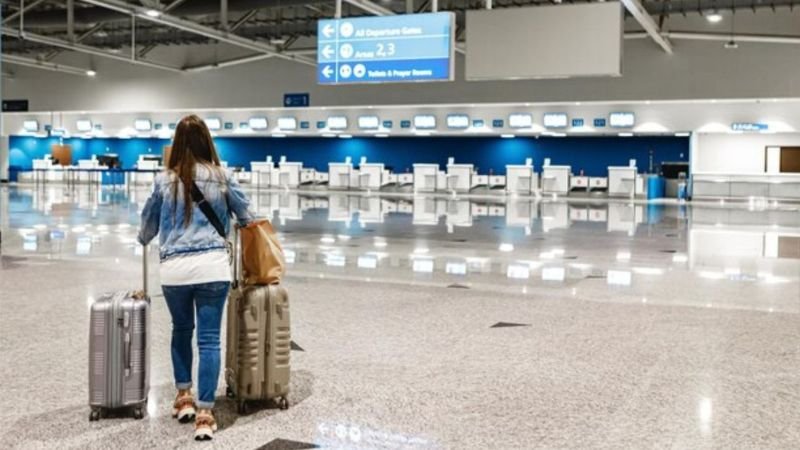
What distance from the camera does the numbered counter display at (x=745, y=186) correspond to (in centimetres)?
2966

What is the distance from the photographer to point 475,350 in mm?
4969

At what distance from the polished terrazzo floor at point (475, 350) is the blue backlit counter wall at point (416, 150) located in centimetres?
2381

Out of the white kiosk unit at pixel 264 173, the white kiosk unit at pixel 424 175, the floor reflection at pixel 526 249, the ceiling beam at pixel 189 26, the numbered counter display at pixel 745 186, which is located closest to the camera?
the floor reflection at pixel 526 249

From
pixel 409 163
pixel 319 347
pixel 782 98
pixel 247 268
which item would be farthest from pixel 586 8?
pixel 409 163

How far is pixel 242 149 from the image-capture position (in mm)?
41438

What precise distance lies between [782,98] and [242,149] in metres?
24.9

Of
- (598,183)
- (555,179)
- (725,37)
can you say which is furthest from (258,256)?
(555,179)

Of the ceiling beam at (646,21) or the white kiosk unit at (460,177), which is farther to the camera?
the white kiosk unit at (460,177)

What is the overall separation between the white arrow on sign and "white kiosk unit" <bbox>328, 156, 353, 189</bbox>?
65.3 feet

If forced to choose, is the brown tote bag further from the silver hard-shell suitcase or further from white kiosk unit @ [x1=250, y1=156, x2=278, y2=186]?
white kiosk unit @ [x1=250, y1=156, x2=278, y2=186]

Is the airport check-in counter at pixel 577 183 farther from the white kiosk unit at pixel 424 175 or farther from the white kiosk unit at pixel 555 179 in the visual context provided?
the white kiosk unit at pixel 424 175

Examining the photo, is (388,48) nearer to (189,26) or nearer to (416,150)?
(189,26)

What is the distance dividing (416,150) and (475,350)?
110ft

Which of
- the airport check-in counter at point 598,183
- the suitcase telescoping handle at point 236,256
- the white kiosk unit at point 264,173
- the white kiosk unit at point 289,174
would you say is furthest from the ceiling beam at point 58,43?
the suitcase telescoping handle at point 236,256
